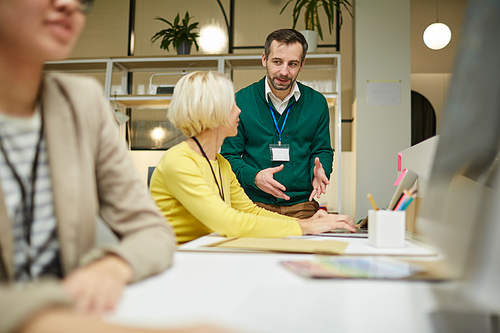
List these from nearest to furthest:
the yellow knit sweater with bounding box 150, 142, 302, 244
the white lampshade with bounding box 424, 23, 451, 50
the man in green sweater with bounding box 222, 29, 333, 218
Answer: the yellow knit sweater with bounding box 150, 142, 302, 244 < the man in green sweater with bounding box 222, 29, 333, 218 < the white lampshade with bounding box 424, 23, 451, 50

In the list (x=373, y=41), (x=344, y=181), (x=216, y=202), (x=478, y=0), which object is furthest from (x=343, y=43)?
(x=478, y=0)

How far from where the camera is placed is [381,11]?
3695mm

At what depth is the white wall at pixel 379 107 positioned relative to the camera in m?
3.64

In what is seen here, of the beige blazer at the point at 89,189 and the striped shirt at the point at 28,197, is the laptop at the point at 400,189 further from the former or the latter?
the striped shirt at the point at 28,197

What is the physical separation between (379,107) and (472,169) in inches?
134

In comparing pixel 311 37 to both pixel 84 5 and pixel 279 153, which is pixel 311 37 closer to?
pixel 279 153

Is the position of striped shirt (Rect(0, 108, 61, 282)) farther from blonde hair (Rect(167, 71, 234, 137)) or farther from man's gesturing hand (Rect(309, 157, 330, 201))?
man's gesturing hand (Rect(309, 157, 330, 201))

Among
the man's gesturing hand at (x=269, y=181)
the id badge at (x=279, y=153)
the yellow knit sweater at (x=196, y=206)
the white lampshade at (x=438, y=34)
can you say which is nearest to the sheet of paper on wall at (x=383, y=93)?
the white lampshade at (x=438, y=34)

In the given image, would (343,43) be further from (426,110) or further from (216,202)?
(216,202)

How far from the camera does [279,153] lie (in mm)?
2061

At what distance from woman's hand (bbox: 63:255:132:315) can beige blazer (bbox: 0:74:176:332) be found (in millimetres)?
28

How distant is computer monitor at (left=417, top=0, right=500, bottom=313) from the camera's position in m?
0.37

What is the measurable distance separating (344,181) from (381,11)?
1663 millimetres

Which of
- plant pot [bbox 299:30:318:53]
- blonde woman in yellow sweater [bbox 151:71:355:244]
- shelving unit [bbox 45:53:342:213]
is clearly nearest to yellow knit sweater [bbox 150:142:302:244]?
blonde woman in yellow sweater [bbox 151:71:355:244]
